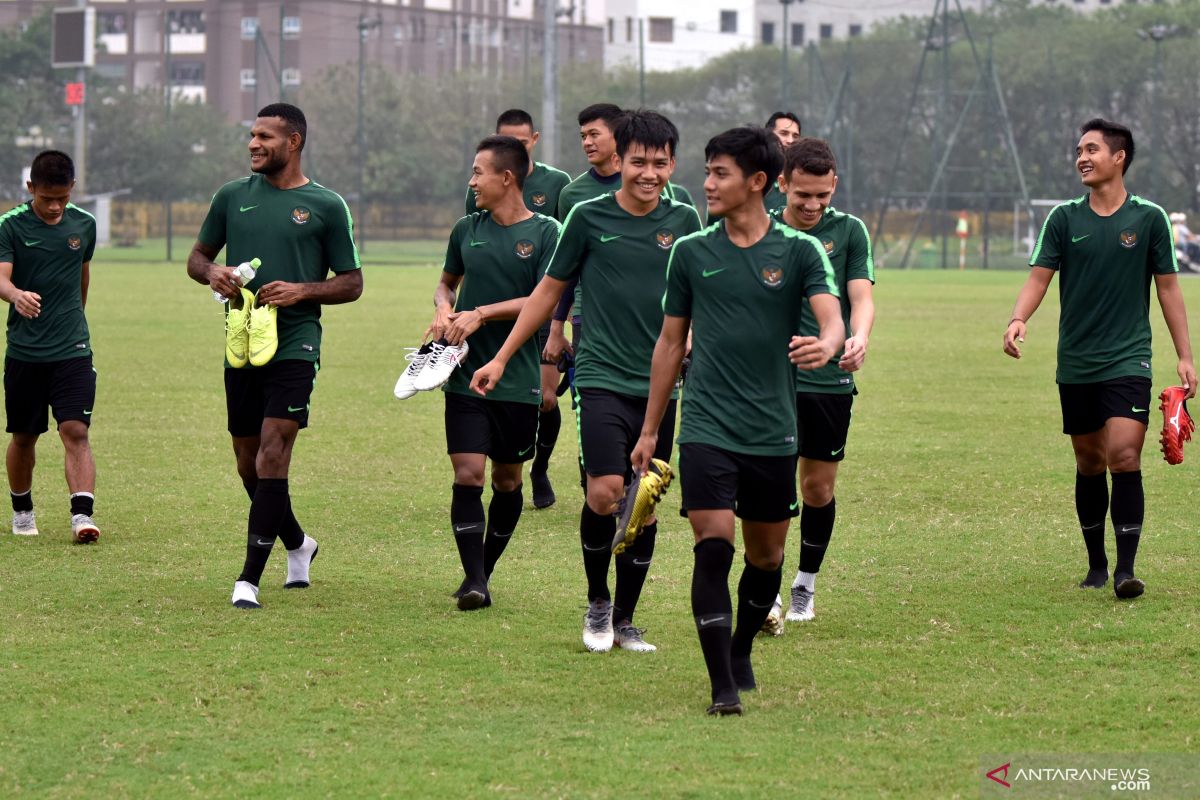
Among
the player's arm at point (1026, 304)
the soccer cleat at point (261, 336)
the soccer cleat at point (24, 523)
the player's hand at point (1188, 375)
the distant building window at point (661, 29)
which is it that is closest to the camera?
the soccer cleat at point (261, 336)

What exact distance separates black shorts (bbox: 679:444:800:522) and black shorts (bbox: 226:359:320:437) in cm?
246

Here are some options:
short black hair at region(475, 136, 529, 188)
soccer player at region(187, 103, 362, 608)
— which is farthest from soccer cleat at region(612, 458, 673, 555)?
soccer player at region(187, 103, 362, 608)

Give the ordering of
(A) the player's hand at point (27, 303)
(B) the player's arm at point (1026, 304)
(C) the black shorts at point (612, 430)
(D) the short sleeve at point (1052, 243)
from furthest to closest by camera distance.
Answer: (A) the player's hand at point (27, 303) → (D) the short sleeve at point (1052, 243) → (B) the player's arm at point (1026, 304) → (C) the black shorts at point (612, 430)

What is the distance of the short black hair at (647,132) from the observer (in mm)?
6703

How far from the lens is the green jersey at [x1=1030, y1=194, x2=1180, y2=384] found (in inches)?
313

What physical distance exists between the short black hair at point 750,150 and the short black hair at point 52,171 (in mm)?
4708

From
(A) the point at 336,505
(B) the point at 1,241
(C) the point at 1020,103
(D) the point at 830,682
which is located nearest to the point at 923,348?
(A) the point at 336,505

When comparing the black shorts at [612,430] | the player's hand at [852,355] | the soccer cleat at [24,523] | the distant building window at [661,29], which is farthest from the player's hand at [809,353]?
the distant building window at [661,29]

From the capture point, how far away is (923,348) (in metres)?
22.1

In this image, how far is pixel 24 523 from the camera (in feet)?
31.4

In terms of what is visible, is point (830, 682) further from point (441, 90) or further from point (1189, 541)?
point (441, 90)

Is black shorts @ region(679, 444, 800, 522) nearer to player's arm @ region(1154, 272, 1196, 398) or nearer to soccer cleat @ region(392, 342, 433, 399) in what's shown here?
soccer cleat @ region(392, 342, 433, 399)

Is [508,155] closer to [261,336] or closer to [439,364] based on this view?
[439,364]

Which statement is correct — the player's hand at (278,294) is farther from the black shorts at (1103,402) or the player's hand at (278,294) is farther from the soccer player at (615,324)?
the black shorts at (1103,402)
